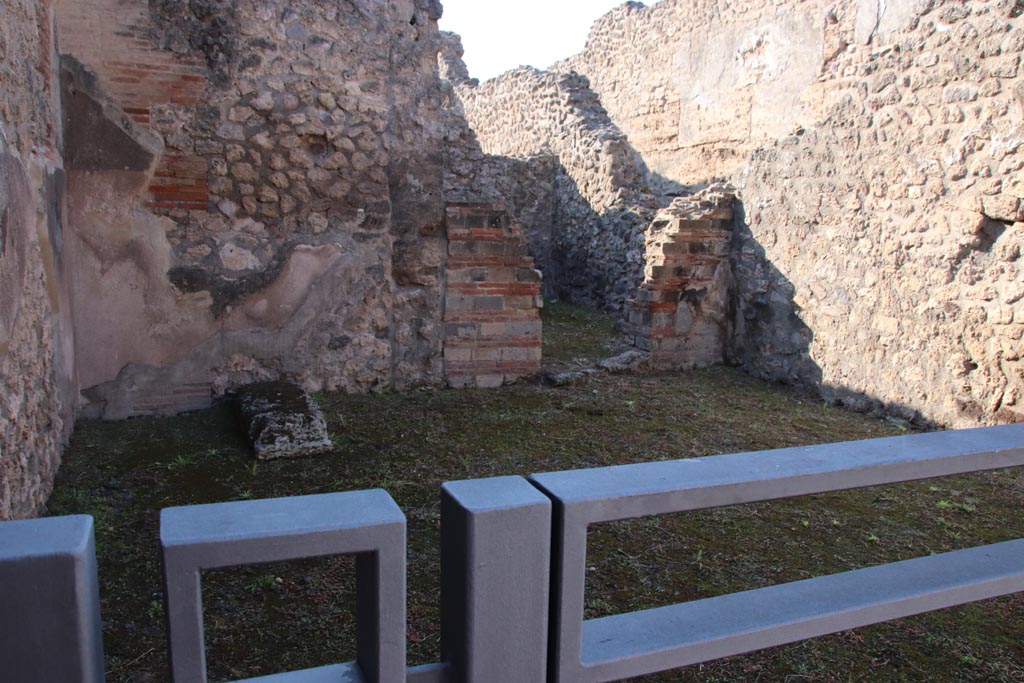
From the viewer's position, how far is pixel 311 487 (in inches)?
132

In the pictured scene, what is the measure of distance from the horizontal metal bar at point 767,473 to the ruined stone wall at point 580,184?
6913 millimetres

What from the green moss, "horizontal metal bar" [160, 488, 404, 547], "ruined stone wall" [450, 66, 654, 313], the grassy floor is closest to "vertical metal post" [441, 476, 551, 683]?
"horizontal metal bar" [160, 488, 404, 547]

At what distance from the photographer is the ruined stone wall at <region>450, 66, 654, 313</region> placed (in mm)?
8945

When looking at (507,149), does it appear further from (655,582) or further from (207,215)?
(655,582)

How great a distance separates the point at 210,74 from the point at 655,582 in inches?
152

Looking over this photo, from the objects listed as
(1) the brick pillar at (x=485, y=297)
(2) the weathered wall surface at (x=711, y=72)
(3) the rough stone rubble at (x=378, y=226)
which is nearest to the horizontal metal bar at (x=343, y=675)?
(3) the rough stone rubble at (x=378, y=226)

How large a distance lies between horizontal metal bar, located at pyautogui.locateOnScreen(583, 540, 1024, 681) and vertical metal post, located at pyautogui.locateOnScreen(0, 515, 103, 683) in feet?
2.47

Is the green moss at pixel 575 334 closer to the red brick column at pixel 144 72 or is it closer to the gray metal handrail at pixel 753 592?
the red brick column at pixel 144 72

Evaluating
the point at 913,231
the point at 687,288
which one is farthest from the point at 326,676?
the point at 687,288

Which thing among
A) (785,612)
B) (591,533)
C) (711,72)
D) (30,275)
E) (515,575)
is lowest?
(591,533)

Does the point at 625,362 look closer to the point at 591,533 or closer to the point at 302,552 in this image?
the point at 591,533

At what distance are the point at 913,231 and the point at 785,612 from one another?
4.14m

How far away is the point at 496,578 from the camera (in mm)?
1125

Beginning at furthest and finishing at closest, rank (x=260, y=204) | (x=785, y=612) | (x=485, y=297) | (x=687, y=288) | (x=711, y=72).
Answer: (x=711, y=72) < (x=687, y=288) < (x=485, y=297) < (x=260, y=204) < (x=785, y=612)
